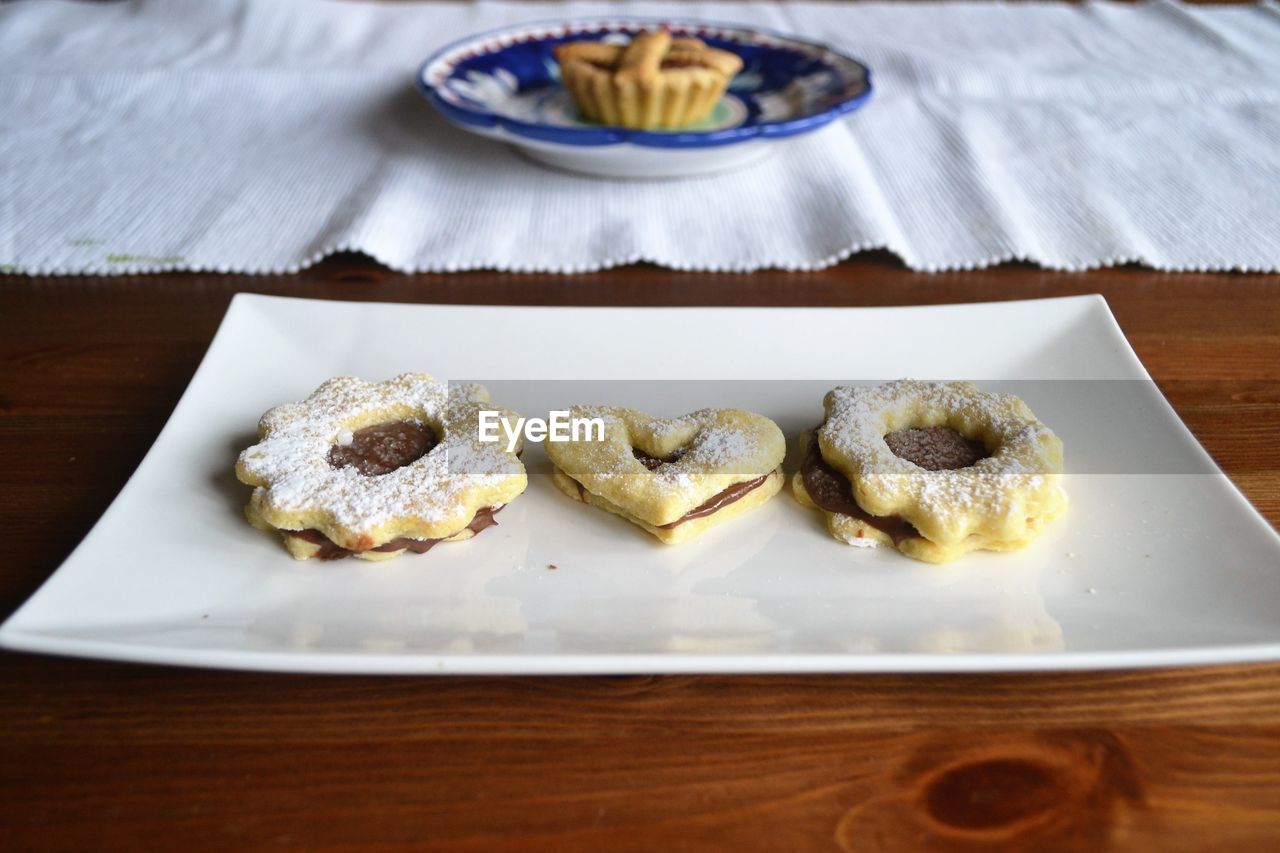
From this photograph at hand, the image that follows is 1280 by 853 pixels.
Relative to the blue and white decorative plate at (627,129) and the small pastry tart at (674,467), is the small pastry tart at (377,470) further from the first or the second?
the blue and white decorative plate at (627,129)

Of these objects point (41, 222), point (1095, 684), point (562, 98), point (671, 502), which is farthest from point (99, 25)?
point (1095, 684)

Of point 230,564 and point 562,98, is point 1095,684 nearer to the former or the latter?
point 230,564

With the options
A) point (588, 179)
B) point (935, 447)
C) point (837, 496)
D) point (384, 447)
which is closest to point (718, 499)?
point (837, 496)

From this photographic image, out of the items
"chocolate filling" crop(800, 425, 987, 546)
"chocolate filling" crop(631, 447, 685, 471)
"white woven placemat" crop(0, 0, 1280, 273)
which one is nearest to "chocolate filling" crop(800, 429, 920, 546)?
"chocolate filling" crop(800, 425, 987, 546)

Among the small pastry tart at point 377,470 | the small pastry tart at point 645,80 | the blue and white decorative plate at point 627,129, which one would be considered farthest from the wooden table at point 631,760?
the small pastry tart at point 645,80

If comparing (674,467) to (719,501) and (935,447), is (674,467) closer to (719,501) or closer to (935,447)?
(719,501)

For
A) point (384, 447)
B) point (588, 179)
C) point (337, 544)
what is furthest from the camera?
point (588, 179)

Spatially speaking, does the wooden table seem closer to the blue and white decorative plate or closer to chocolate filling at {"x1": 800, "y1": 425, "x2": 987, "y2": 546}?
chocolate filling at {"x1": 800, "y1": 425, "x2": 987, "y2": 546}

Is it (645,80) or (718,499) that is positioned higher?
(645,80)
